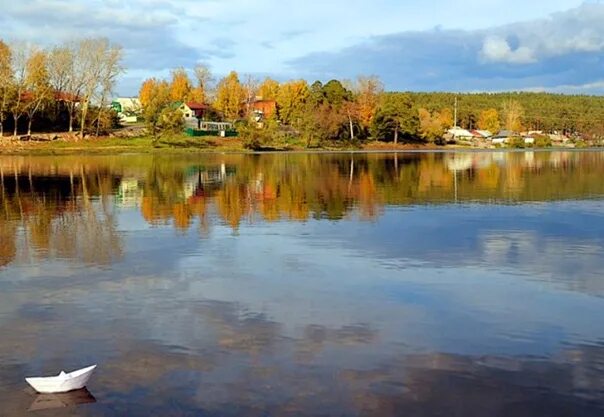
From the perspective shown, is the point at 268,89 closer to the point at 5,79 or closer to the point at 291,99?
the point at 291,99

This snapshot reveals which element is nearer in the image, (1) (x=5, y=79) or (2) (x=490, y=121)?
(1) (x=5, y=79)

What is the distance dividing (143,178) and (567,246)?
3040cm

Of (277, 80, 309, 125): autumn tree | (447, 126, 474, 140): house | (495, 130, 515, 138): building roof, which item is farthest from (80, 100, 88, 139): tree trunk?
(495, 130, 515, 138): building roof

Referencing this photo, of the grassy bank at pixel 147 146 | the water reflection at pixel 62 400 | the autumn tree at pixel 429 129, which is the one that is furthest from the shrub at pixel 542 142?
the water reflection at pixel 62 400

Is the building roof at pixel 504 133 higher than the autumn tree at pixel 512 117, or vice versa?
the autumn tree at pixel 512 117

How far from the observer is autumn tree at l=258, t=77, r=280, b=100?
15888 cm

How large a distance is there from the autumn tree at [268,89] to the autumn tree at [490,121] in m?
60.7

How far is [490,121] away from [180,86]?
282 ft

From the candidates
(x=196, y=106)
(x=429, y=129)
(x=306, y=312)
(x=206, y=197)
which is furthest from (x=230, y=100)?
(x=306, y=312)

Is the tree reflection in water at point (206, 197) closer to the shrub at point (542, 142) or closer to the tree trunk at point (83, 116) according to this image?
the tree trunk at point (83, 116)

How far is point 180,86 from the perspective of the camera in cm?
14712

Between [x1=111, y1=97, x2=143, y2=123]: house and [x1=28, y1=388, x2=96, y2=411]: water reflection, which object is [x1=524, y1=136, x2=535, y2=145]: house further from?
[x1=28, y1=388, x2=96, y2=411]: water reflection

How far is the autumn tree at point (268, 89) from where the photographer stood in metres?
159

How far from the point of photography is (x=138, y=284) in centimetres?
1341
